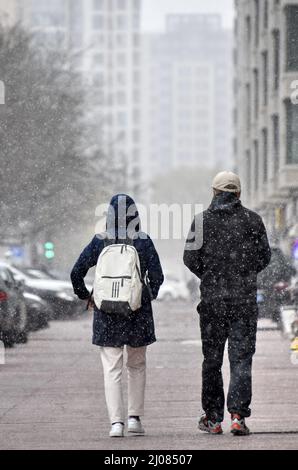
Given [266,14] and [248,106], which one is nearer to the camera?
[266,14]

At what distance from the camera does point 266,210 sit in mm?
68438

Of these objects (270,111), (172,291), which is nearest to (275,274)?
(270,111)

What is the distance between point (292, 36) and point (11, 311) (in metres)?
32.9

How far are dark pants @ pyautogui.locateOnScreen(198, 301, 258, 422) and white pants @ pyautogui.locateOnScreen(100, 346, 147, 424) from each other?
1.53 feet

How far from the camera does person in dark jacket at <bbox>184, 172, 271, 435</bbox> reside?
10.7 metres

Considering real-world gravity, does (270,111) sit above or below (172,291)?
above

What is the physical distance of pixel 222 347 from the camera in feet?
35.4

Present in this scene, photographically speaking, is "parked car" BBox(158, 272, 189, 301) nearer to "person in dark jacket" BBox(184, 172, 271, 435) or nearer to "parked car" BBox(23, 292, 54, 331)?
"parked car" BBox(23, 292, 54, 331)

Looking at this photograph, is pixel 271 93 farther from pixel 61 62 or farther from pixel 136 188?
pixel 136 188

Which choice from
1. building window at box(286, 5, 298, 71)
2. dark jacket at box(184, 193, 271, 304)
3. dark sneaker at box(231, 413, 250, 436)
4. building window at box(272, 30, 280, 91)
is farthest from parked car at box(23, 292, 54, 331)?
building window at box(272, 30, 280, 91)

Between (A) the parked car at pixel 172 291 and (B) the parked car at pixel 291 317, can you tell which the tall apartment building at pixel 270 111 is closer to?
(A) the parked car at pixel 172 291

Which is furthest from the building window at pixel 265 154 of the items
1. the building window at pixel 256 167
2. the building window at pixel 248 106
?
the building window at pixel 248 106

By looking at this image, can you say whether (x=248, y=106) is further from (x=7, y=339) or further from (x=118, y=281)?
(x=118, y=281)

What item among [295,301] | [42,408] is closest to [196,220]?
[42,408]
